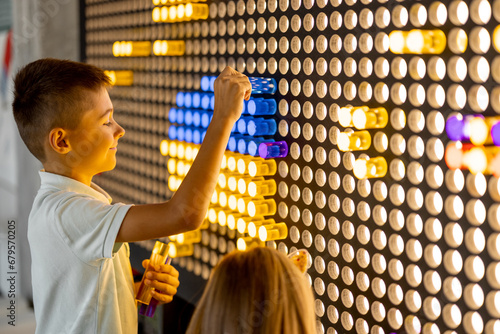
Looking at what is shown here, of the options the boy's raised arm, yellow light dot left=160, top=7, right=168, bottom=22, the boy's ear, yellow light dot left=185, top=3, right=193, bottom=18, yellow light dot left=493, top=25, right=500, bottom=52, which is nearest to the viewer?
yellow light dot left=493, top=25, right=500, bottom=52

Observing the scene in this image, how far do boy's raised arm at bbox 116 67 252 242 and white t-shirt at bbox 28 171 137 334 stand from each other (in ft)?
0.11

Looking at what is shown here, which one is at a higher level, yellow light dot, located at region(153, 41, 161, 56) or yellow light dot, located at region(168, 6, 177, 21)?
yellow light dot, located at region(168, 6, 177, 21)

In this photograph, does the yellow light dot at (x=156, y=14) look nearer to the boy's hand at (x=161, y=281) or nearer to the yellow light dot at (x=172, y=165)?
the yellow light dot at (x=172, y=165)

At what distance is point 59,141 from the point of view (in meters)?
1.00

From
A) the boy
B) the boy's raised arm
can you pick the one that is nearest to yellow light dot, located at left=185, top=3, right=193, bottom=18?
the boy

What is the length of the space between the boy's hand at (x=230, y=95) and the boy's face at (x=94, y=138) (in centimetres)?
22

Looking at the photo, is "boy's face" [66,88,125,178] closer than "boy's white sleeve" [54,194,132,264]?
No

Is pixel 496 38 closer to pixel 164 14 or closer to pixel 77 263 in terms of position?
pixel 77 263

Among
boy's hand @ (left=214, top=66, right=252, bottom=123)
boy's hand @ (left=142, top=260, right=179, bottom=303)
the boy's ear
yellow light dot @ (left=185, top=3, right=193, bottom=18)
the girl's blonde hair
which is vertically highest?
yellow light dot @ (left=185, top=3, right=193, bottom=18)

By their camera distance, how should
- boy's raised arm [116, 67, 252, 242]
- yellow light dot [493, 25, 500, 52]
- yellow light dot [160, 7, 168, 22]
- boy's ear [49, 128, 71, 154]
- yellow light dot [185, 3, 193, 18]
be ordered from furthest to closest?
yellow light dot [160, 7, 168, 22] → yellow light dot [185, 3, 193, 18] → boy's ear [49, 128, 71, 154] → boy's raised arm [116, 67, 252, 242] → yellow light dot [493, 25, 500, 52]

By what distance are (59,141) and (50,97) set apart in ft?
0.25

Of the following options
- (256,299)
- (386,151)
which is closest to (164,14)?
(386,151)

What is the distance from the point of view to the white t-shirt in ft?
3.04

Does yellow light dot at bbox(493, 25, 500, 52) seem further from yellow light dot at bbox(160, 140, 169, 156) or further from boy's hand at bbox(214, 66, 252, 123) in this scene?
yellow light dot at bbox(160, 140, 169, 156)
